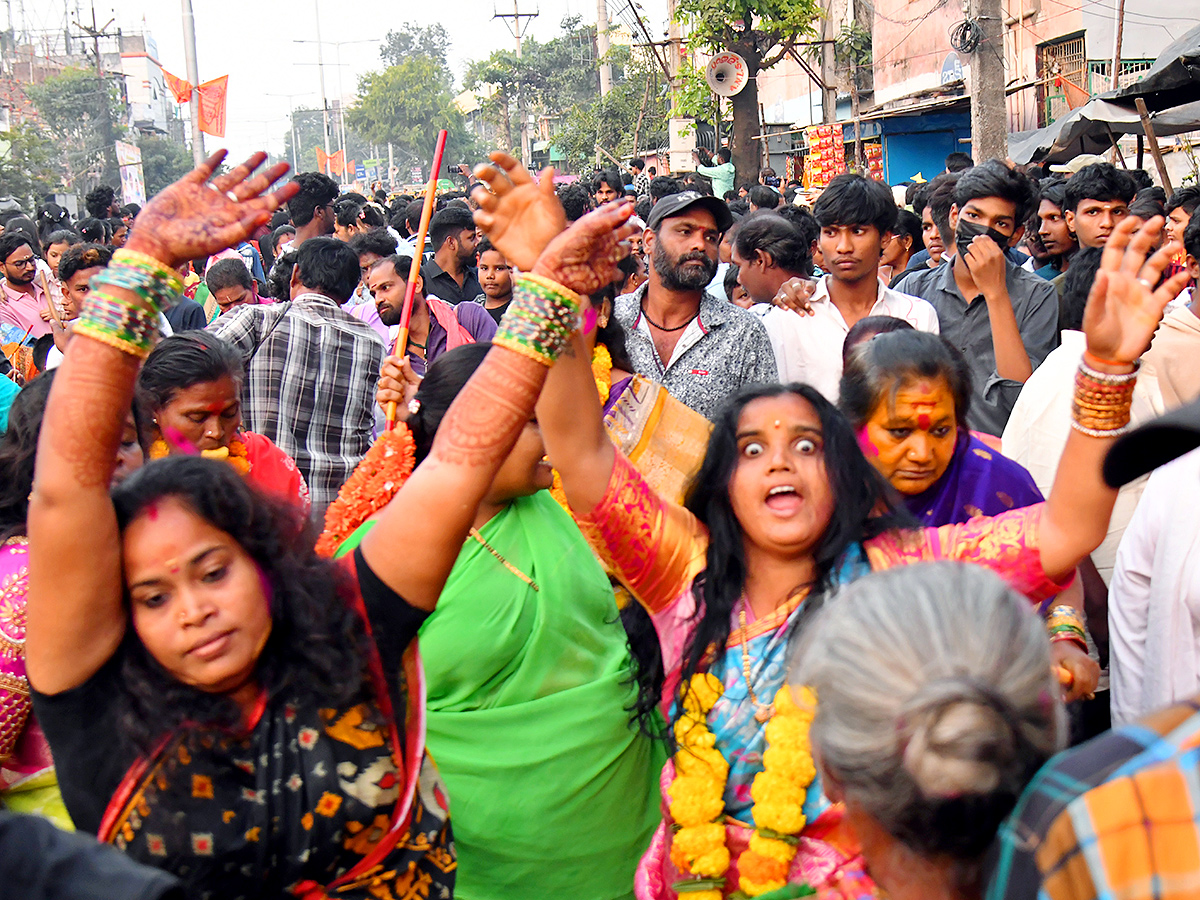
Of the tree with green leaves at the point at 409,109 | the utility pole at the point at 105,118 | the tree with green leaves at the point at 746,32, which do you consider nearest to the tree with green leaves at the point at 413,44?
the tree with green leaves at the point at 409,109

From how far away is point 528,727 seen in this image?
8.25 ft

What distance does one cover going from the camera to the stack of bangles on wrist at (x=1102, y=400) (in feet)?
5.94

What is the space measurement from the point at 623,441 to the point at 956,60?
18000mm

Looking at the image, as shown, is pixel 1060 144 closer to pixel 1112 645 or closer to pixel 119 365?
pixel 1112 645

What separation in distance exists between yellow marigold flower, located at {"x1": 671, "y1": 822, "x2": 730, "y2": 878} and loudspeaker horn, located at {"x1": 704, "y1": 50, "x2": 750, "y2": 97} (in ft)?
52.8

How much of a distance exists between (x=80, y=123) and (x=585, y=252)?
4521 centimetres

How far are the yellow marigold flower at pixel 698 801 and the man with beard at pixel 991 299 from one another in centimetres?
216

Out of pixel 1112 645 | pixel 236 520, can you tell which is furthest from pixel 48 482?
pixel 1112 645

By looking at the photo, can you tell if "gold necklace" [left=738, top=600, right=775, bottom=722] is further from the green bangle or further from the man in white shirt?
the man in white shirt

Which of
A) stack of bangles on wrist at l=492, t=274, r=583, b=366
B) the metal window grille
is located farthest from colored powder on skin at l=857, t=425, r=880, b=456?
the metal window grille

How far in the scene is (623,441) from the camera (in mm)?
2984

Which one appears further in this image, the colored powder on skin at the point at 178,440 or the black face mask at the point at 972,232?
the black face mask at the point at 972,232

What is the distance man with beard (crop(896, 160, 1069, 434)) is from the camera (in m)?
3.70

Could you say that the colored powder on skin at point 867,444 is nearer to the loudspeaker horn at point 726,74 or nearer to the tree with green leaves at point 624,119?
the loudspeaker horn at point 726,74
